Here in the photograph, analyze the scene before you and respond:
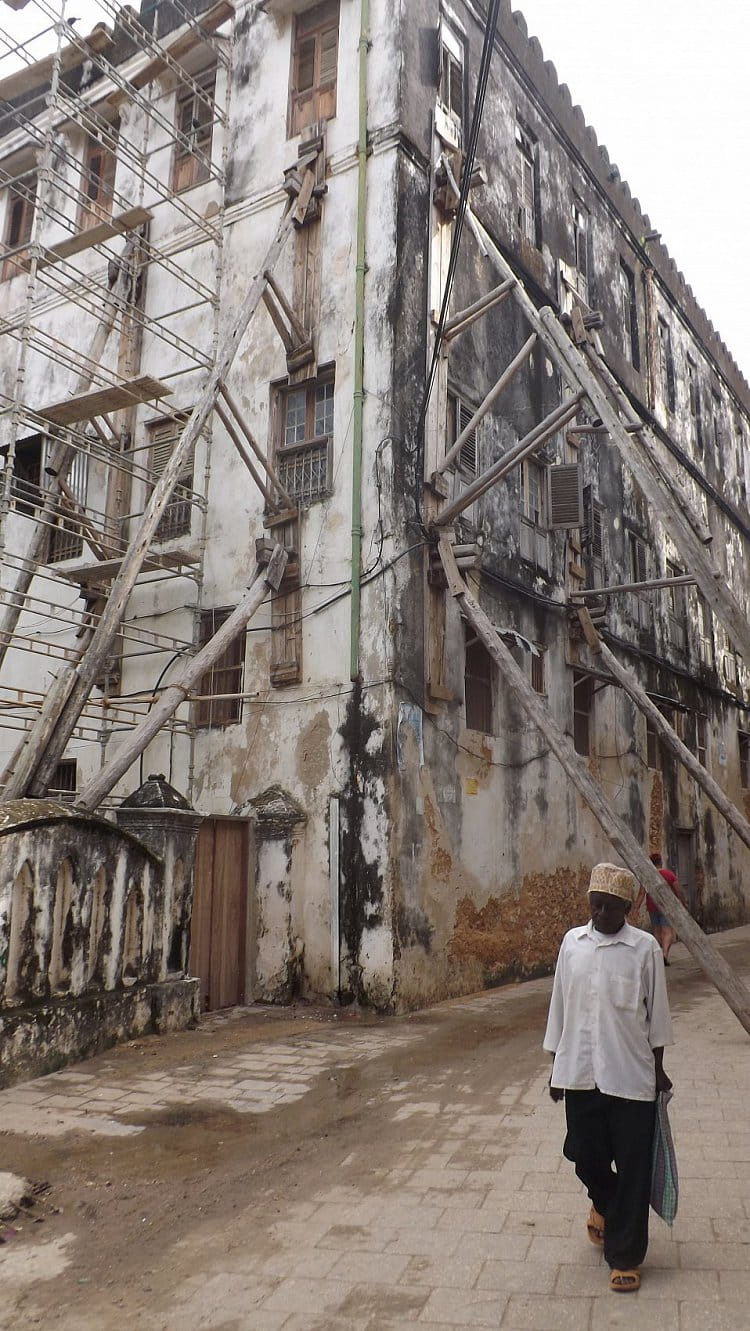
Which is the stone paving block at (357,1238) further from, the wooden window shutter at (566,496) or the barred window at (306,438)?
the wooden window shutter at (566,496)

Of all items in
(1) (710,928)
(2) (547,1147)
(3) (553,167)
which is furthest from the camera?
(1) (710,928)

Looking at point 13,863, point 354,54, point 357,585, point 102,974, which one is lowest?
point 102,974

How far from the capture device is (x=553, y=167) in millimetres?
15547

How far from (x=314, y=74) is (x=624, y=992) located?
1242 cm

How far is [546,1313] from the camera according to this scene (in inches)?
132

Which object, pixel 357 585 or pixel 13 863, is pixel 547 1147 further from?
pixel 357 585

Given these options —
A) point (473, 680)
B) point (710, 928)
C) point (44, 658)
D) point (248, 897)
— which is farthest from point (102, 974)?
point (710, 928)

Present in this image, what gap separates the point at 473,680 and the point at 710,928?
9.16 metres

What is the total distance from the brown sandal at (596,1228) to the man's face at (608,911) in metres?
1.12

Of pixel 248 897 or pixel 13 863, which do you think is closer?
pixel 13 863

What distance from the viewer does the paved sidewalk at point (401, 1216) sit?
11.3ft

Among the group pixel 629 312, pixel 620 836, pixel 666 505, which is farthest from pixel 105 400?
pixel 629 312

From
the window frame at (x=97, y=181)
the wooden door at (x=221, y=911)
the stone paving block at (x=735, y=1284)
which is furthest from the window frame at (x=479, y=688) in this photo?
the window frame at (x=97, y=181)

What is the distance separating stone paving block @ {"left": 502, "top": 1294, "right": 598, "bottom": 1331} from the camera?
3.27 meters
